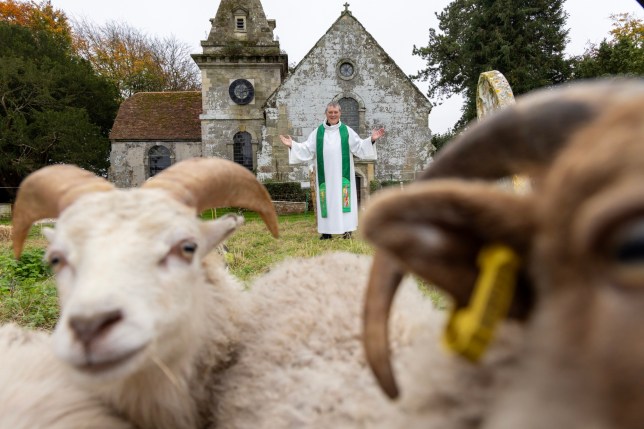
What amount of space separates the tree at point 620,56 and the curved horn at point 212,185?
77.6ft

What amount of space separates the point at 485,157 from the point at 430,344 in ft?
1.83

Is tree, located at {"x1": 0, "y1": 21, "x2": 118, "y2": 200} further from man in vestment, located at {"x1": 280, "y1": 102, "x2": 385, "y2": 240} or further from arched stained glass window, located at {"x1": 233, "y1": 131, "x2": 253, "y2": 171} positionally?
man in vestment, located at {"x1": 280, "y1": 102, "x2": 385, "y2": 240}

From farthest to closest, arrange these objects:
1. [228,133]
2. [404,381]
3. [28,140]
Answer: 1. [228,133]
2. [28,140]
3. [404,381]

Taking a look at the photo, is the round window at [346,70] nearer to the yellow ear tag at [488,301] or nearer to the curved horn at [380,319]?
the curved horn at [380,319]

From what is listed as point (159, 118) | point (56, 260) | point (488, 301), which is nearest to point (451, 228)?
point (488, 301)

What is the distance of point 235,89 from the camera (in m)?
27.6

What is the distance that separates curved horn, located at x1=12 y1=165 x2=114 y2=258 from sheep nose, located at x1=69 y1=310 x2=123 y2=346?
2.59ft

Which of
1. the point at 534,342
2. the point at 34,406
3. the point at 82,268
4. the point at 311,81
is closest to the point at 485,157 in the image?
the point at 534,342

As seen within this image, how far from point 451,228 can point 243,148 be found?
28026mm

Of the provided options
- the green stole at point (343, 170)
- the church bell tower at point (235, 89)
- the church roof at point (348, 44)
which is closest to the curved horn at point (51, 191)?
the green stole at point (343, 170)

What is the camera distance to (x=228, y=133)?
27.6 m

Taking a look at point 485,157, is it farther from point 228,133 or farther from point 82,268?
point 228,133

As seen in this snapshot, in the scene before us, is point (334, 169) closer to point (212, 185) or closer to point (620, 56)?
point (212, 185)

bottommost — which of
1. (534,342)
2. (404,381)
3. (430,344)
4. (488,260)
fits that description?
(404,381)
